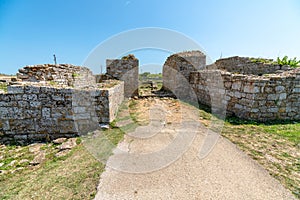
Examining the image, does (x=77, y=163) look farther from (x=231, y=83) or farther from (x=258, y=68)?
(x=258, y=68)

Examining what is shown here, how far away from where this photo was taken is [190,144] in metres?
3.59

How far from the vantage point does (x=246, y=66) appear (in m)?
11.1

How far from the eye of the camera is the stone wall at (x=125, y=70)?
924 centimetres

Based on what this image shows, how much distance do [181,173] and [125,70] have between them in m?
7.66

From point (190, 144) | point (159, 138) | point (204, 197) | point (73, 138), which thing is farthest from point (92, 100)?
point (204, 197)

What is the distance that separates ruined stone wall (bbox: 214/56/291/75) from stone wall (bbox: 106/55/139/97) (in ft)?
26.7

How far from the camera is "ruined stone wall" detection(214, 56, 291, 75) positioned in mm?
9352

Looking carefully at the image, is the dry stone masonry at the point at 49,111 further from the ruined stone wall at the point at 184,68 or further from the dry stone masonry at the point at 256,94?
the ruined stone wall at the point at 184,68

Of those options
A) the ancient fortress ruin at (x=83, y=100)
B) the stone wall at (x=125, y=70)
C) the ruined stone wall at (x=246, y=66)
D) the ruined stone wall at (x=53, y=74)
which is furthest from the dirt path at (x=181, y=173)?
the ruined stone wall at (x=246, y=66)

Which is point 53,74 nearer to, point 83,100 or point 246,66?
point 83,100

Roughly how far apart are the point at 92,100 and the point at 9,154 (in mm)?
2426

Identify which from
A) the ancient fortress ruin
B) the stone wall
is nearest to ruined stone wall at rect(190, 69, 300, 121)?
the ancient fortress ruin

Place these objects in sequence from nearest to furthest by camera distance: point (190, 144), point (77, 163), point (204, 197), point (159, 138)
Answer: point (204, 197)
point (77, 163)
point (190, 144)
point (159, 138)

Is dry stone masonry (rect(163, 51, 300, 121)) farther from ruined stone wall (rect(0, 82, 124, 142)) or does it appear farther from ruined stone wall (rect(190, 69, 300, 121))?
ruined stone wall (rect(0, 82, 124, 142))
